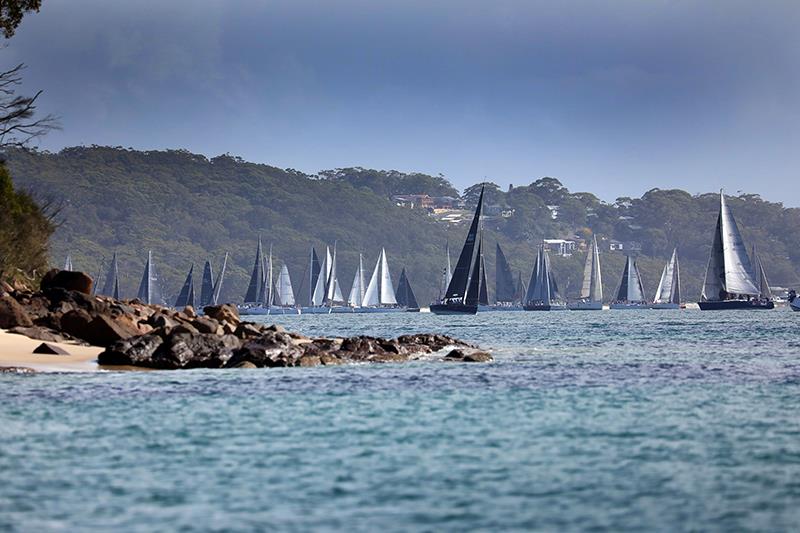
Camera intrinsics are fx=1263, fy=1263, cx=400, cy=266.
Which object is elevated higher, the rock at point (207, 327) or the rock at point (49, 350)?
the rock at point (207, 327)

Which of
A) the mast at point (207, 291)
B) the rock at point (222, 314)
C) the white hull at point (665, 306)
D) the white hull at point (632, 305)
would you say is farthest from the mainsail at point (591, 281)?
the rock at point (222, 314)

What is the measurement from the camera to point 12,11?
51.9 metres

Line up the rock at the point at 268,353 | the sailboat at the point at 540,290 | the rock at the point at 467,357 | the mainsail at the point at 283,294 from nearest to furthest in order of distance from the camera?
1. the rock at the point at 268,353
2. the rock at the point at 467,357
3. the mainsail at the point at 283,294
4. the sailboat at the point at 540,290

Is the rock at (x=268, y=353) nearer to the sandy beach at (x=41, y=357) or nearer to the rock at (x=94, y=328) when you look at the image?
the sandy beach at (x=41, y=357)

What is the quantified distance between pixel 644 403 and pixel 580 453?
25.0 feet

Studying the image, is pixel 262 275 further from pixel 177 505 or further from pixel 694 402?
pixel 177 505

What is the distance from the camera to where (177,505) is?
15.4 metres

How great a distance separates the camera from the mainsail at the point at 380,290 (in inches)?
6649

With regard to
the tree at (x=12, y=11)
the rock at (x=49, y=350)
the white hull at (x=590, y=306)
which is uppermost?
the tree at (x=12, y=11)

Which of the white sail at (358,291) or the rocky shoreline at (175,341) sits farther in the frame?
the white sail at (358,291)

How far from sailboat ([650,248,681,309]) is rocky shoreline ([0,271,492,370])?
132462 millimetres

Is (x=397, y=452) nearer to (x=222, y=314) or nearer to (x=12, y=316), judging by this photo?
(x=12, y=316)

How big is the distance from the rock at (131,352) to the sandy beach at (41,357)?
44 cm

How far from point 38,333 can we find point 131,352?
18.5 feet
